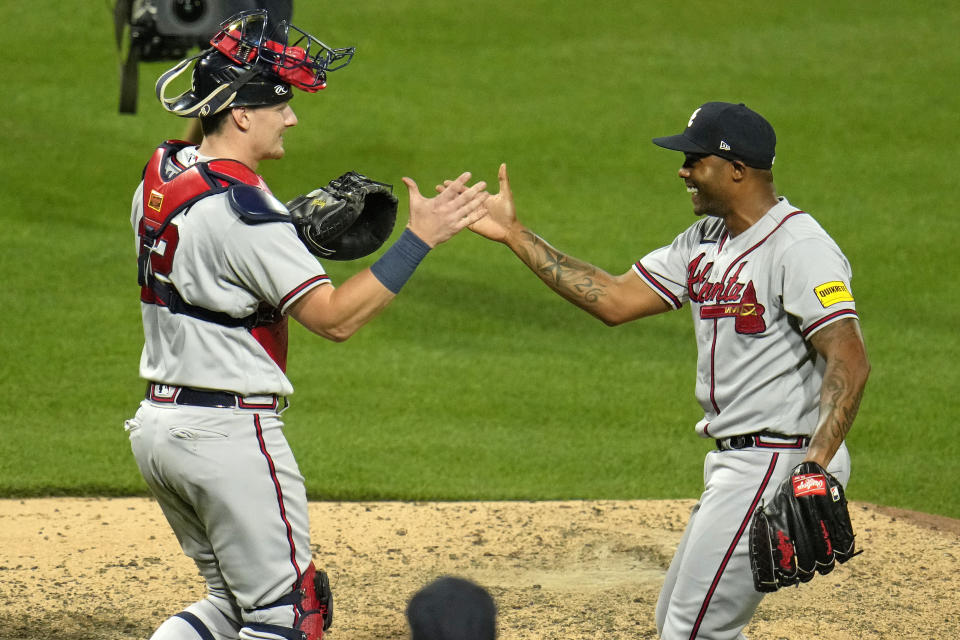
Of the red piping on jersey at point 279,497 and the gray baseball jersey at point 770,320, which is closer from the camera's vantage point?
the red piping on jersey at point 279,497

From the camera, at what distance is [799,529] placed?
3.88 m

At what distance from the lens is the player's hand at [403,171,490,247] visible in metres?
3.77

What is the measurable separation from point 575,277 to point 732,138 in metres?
0.89

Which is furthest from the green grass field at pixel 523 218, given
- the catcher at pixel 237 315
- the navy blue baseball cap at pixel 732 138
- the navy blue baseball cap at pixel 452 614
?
the navy blue baseball cap at pixel 452 614

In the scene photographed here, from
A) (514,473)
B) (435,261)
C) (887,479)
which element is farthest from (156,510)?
(435,261)

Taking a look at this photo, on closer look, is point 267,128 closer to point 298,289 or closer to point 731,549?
point 298,289

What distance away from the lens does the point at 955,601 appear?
5.86 m

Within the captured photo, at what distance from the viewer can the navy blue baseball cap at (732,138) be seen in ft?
14.3

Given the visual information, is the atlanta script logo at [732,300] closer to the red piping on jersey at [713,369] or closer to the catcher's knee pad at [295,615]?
the red piping on jersey at [713,369]

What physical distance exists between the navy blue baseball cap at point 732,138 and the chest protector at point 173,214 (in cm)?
155

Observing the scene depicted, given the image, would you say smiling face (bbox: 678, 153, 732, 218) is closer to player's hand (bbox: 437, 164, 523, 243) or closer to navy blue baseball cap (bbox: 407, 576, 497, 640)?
player's hand (bbox: 437, 164, 523, 243)

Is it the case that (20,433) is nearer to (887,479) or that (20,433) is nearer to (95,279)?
(95,279)

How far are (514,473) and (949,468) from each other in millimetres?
2990

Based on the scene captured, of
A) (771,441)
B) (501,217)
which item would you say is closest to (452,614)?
(771,441)
